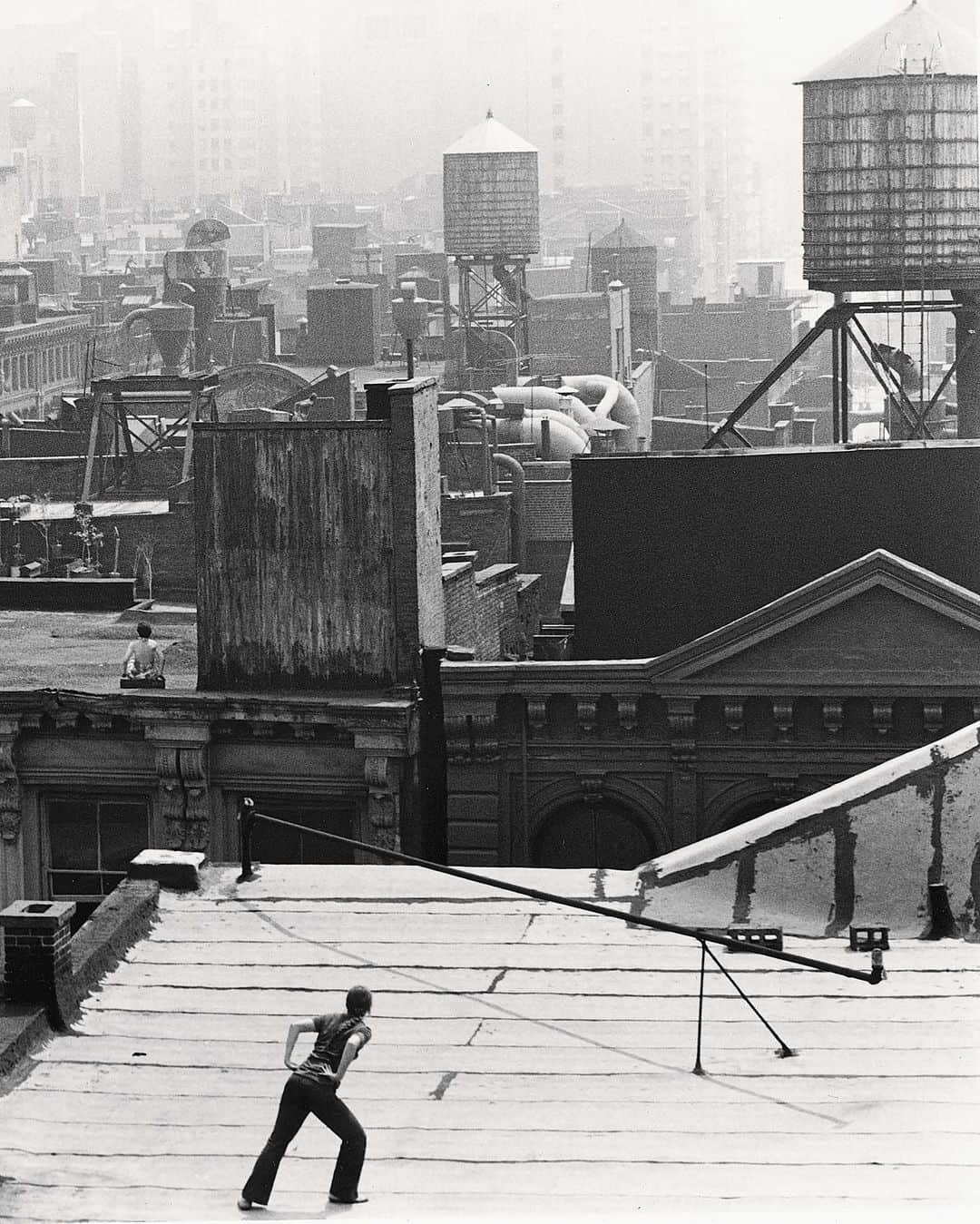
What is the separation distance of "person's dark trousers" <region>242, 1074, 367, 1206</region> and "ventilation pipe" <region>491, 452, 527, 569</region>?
1445 inches

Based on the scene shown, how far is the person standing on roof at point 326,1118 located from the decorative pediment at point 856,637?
11340 mm

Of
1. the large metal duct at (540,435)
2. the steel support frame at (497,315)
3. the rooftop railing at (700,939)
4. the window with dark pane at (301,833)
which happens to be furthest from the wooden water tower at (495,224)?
the rooftop railing at (700,939)

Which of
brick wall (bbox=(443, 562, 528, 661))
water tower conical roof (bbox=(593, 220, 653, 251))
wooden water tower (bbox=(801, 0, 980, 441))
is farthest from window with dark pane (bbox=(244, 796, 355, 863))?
water tower conical roof (bbox=(593, 220, 653, 251))

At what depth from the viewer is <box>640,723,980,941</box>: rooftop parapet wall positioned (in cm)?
1461

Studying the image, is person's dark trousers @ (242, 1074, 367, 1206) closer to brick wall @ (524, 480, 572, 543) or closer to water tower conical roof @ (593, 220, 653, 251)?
brick wall @ (524, 480, 572, 543)

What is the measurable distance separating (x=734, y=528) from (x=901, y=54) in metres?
11.8

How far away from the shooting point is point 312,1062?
1033 cm

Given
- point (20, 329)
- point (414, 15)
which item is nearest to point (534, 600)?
point (20, 329)

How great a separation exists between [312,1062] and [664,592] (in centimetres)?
1408

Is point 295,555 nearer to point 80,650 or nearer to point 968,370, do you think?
point 80,650

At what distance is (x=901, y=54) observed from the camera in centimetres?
3266

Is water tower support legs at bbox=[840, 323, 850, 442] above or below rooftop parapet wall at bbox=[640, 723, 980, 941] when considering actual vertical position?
above

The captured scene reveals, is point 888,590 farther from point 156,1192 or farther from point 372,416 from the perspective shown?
point 156,1192

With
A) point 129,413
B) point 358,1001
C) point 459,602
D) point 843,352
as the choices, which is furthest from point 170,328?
point 358,1001
